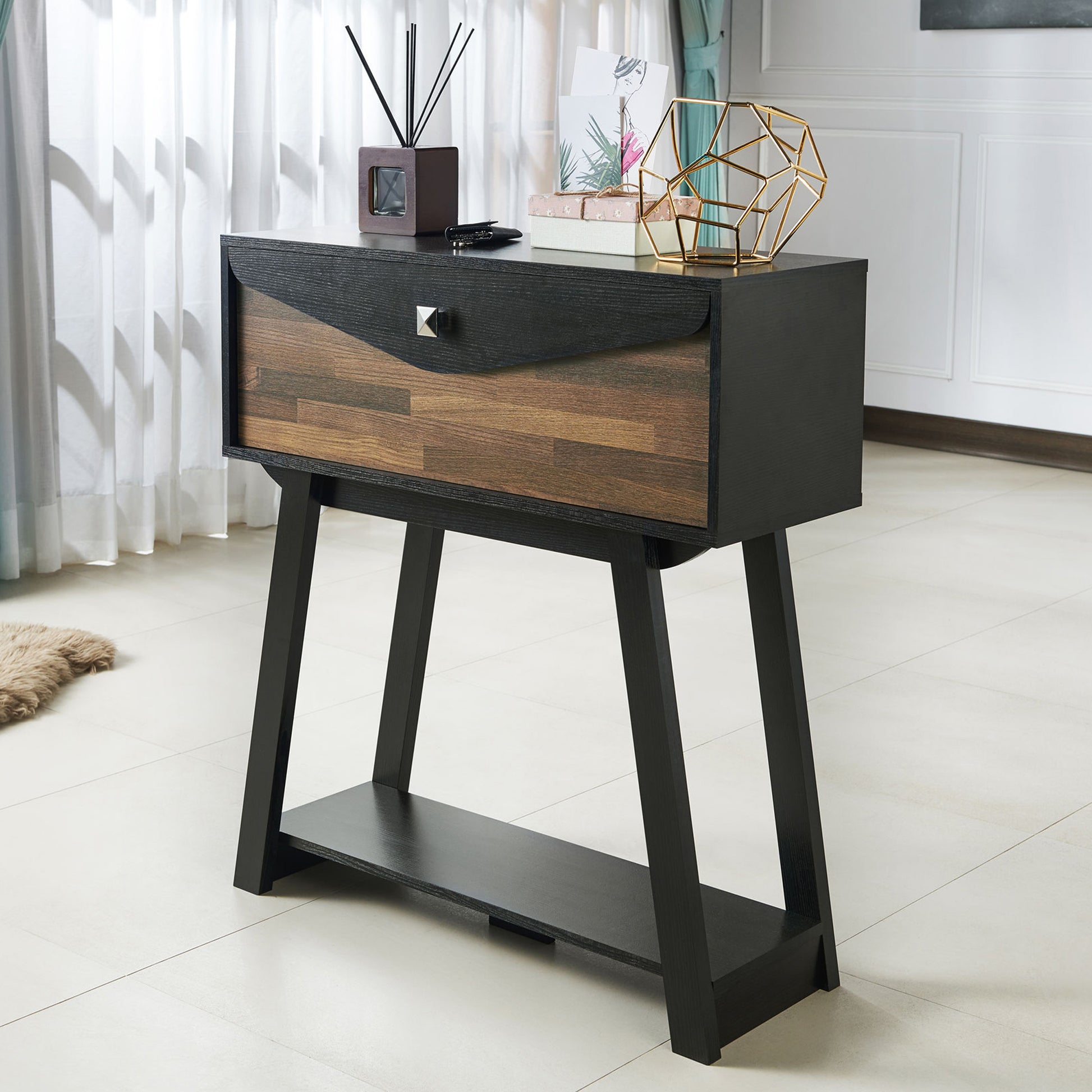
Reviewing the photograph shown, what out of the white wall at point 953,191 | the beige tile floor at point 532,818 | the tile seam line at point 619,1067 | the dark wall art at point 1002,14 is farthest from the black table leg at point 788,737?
the dark wall art at point 1002,14

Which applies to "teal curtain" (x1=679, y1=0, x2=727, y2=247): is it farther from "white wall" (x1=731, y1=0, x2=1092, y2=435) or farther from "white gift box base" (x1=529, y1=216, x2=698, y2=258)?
"white gift box base" (x1=529, y1=216, x2=698, y2=258)

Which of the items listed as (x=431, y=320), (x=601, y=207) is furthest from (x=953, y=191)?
(x=431, y=320)

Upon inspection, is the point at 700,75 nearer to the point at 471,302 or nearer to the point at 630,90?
the point at 630,90

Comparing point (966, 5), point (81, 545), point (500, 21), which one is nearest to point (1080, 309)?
point (966, 5)

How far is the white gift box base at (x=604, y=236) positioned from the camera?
1725 millimetres

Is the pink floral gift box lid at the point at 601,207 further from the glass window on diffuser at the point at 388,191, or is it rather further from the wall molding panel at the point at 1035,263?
the wall molding panel at the point at 1035,263

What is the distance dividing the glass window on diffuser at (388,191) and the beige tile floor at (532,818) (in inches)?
36.0

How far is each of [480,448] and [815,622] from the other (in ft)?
5.67

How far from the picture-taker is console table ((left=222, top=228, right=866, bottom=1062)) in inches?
62.9

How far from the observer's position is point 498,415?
1.75m

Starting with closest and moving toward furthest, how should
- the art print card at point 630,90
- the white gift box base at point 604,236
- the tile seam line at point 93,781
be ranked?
the white gift box base at point 604,236 → the art print card at point 630,90 → the tile seam line at point 93,781

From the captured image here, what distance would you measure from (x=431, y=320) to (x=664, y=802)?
0.60m

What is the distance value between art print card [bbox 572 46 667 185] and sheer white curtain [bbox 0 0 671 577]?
202cm

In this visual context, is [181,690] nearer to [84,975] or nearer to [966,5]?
[84,975]
